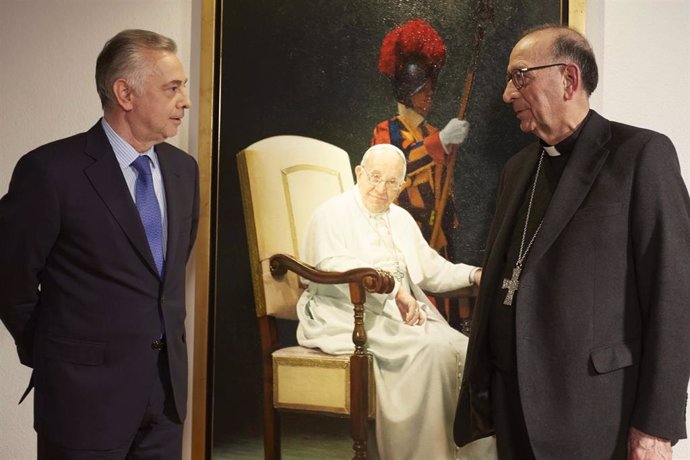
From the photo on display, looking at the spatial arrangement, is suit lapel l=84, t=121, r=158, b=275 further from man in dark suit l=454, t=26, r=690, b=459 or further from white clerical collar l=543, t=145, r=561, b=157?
white clerical collar l=543, t=145, r=561, b=157

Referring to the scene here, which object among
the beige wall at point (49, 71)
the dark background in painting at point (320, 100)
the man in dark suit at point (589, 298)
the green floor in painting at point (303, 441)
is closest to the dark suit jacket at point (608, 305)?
the man in dark suit at point (589, 298)

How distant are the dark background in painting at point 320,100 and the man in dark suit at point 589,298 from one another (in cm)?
50

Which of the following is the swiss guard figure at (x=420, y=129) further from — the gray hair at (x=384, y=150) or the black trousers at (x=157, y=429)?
→ the black trousers at (x=157, y=429)

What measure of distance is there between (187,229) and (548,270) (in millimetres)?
1254

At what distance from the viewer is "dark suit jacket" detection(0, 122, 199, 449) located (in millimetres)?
2209

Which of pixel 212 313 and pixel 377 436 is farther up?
pixel 212 313

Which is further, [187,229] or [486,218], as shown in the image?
[486,218]

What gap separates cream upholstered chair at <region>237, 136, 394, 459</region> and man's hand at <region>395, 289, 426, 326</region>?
0.07 meters

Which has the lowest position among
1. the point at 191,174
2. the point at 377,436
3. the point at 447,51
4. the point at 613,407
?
the point at 377,436

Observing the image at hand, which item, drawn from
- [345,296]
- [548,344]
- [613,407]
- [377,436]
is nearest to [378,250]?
[345,296]

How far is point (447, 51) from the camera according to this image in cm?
281

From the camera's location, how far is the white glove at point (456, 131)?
2.79m

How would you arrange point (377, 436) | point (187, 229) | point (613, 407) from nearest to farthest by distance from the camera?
point (613, 407), point (187, 229), point (377, 436)

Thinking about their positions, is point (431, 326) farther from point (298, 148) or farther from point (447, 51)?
point (447, 51)
